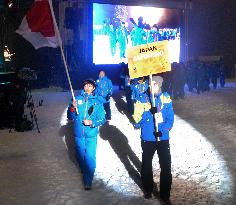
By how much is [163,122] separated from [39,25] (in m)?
3.40

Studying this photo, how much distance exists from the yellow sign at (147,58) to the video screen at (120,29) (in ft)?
53.5

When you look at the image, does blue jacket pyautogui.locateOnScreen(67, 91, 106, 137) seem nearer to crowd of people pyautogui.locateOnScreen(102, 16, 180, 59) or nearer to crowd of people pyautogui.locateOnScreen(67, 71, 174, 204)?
crowd of people pyautogui.locateOnScreen(67, 71, 174, 204)

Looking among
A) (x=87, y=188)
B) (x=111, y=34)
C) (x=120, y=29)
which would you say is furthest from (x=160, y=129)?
(x=120, y=29)

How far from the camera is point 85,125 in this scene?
6.11 m

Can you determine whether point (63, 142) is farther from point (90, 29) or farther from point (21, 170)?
point (90, 29)

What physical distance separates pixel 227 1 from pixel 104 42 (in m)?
13.8

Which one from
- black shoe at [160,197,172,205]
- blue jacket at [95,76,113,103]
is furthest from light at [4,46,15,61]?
black shoe at [160,197,172,205]

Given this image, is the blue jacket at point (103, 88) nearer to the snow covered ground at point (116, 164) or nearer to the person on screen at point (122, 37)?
the snow covered ground at point (116, 164)

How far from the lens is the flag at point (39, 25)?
725 cm

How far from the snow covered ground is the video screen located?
33.2 feet

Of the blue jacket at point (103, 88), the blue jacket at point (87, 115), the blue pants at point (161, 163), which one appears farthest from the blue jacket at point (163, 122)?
the blue jacket at point (103, 88)

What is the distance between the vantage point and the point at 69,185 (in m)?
6.59

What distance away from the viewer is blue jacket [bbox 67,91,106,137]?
20.2ft

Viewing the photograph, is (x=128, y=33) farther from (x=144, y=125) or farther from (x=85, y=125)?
(x=144, y=125)
